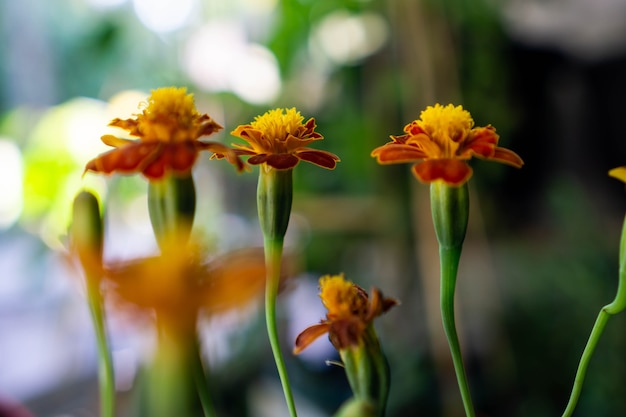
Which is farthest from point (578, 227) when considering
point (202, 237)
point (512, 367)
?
point (202, 237)

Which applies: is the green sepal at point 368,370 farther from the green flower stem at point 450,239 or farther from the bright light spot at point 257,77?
the bright light spot at point 257,77

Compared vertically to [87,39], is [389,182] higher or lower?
lower

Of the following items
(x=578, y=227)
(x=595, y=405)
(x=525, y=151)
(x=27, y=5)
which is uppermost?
(x=27, y=5)

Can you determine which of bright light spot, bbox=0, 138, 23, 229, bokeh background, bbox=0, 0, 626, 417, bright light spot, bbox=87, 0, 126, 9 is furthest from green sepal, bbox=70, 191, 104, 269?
bright light spot, bbox=87, 0, 126, 9

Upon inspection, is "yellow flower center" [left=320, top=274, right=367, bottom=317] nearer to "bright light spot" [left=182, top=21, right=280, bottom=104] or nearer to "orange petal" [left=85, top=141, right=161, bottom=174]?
"orange petal" [left=85, top=141, right=161, bottom=174]

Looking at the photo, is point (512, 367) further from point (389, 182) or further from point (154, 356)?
point (154, 356)

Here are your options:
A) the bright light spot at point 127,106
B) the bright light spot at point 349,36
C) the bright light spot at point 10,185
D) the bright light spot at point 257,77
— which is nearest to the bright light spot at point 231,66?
the bright light spot at point 257,77

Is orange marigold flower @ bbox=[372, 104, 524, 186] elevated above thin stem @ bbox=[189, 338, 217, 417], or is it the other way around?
orange marigold flower @ bbox=[372, 104, 524, 186]
